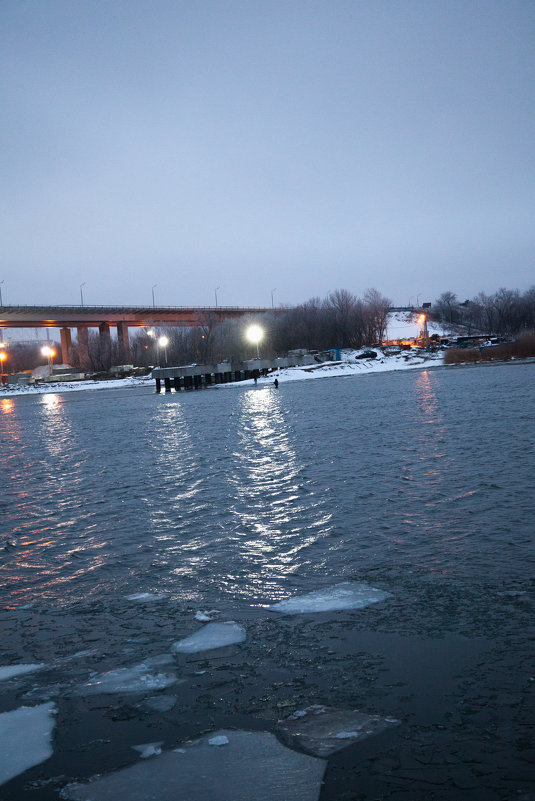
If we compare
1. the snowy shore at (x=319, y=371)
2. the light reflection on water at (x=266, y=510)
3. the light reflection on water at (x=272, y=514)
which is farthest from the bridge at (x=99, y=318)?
the light reflection on water at (x=272, y=514)

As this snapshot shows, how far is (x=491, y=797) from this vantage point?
309cm

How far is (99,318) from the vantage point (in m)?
111

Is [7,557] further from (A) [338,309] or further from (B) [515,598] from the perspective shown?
(A) [338,309]

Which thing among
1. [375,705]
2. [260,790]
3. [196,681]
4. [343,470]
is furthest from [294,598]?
[343,470]

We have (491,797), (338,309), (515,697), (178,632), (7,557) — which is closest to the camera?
(491,797)

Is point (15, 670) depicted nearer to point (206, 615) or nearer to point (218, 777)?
point (206, 615)

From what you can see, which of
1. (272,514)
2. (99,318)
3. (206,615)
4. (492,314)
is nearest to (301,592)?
(206,615)

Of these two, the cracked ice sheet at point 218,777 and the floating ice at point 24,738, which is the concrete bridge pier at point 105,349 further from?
the cracked ice sheet at point 218,777

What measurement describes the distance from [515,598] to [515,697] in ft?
5.62

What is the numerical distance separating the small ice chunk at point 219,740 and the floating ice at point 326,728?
1.02ft

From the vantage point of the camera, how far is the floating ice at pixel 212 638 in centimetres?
505

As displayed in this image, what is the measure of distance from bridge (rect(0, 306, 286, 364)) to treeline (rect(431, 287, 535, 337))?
1883 inches

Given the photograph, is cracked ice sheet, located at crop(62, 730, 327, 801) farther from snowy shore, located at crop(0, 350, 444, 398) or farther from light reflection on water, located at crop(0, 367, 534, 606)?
snowy shore, located at crop(0, 350, 444, 398)

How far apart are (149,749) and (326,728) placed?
3.32 ft
